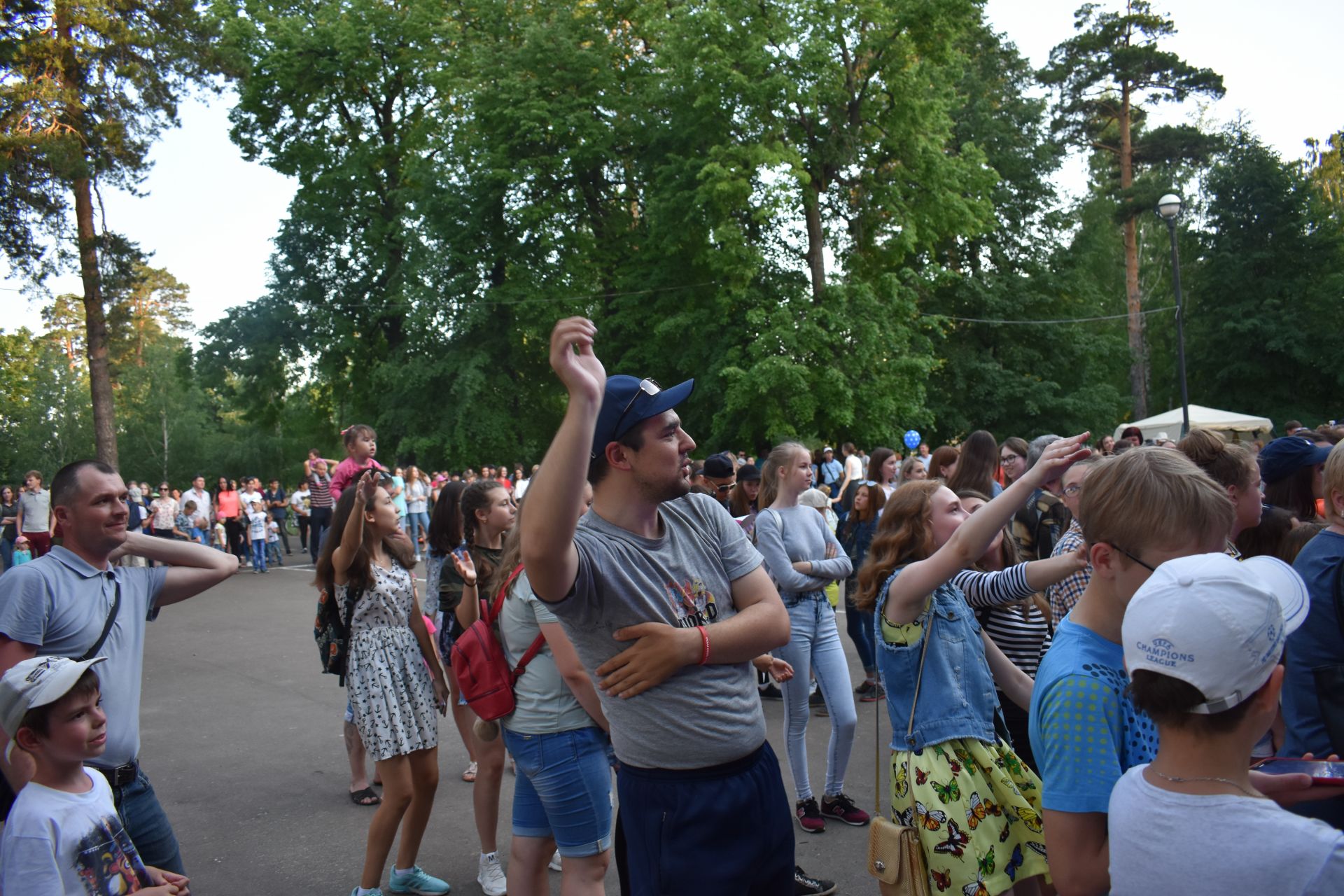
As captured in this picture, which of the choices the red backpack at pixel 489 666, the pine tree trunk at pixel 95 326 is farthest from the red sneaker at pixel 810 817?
the pine tree trunk at pixel 95 326

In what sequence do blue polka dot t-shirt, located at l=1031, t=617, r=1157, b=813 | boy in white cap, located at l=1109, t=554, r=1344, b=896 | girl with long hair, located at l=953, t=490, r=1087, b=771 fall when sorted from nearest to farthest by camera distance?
boy in white cap, located at l=1109, t=554, r=1344, b=896 < blue polka dot t-shirt, located at l=1031, t=617, r=1157, b=813 < girl with long hair, located at l=953, t=490, r=1087, b=771

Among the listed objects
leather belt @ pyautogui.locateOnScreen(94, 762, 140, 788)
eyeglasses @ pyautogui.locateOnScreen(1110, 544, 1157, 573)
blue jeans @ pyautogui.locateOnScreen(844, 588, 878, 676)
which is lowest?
blue jeans @ pyautogui.locateOnScreen(844, 588, 878, 676)

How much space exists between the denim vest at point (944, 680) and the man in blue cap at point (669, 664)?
0.83 m

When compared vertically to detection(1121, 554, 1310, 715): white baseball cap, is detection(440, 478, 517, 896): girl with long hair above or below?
below

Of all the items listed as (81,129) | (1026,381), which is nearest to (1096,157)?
(1026,381)

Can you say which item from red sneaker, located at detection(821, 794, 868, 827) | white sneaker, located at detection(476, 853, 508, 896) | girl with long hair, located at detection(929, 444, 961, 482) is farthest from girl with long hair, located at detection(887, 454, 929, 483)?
white sneaker, located at detection(476, 853, 508, 896)

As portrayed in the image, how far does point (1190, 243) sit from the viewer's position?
39.9 meters

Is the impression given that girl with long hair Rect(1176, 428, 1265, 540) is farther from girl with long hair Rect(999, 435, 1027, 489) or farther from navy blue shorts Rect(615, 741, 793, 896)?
girl with long hair Rect(999, 435, 1027, 489)

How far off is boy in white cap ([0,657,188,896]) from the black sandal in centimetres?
355

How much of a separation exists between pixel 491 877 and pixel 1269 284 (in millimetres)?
39801

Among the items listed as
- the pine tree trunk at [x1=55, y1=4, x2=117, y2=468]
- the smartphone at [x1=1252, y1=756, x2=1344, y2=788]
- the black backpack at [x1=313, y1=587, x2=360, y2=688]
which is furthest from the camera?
the pine tree trunk at [x1=55, y1=4, x2=117, y2=468]

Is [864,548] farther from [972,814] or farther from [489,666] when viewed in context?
[972,814]

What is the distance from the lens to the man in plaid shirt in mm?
4172

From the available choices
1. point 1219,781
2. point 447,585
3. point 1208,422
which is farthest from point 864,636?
point 1208,422
